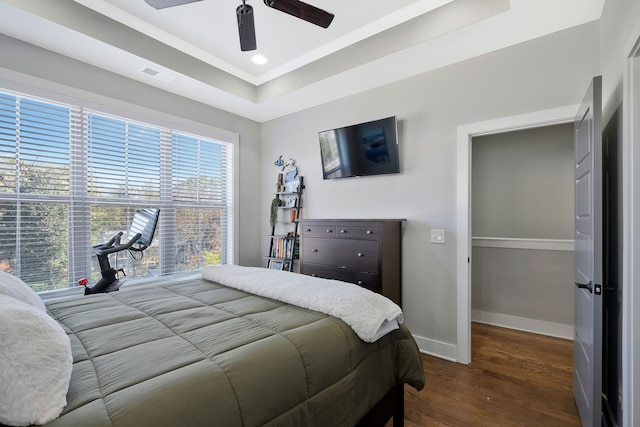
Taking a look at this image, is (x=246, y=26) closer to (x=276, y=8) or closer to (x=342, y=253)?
(x=276, y=8)

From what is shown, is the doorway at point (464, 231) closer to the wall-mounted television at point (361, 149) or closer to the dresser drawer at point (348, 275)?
the wall-mounted television at point (361, 149)

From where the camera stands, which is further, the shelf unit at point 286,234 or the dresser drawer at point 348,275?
the shelf unit at point 286,234

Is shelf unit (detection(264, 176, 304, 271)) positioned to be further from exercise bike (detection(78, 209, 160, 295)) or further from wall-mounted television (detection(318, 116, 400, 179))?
exercise bike (detection(78, 209, 160, 295))

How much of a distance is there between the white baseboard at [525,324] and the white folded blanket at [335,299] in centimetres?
266

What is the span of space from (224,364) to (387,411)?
105 cm

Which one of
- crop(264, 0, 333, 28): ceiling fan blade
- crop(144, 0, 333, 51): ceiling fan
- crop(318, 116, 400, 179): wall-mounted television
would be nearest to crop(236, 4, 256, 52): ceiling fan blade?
crop(144, 0, 333, 51): ceiling fan

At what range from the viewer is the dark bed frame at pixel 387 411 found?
1.47 meters

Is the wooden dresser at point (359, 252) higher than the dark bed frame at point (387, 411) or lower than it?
higher

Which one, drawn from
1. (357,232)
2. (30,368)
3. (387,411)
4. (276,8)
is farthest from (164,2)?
(387,411)

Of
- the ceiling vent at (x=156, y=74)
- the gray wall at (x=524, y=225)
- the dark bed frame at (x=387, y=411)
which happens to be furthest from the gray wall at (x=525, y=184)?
the ceiling vent at (x=156, y=74)

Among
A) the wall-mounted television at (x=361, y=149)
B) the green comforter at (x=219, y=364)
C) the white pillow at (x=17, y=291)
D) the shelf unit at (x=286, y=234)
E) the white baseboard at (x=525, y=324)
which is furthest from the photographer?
the shelf unit at (x=286, y=234)

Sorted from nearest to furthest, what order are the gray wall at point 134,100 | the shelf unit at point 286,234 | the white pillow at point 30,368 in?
the white pillow at point 30,368
the gray wall at point 134,100
the shelf unit at point 286,234

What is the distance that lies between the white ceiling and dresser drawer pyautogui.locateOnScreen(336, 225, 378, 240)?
146 cm

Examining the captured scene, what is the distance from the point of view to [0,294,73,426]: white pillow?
71cm
